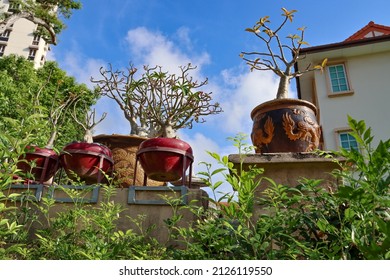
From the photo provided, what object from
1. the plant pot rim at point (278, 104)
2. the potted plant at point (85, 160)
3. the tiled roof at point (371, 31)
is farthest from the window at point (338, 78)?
the potted plant at point (85, 160)

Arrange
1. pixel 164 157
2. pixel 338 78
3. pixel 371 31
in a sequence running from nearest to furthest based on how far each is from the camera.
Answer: pixel 164 157
pixel 338 78
pixel 371 31

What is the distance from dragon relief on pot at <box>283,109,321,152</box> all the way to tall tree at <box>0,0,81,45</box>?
9.07m

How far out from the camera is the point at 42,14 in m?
10.0

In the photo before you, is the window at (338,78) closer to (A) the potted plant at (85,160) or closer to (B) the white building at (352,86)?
(B) the white building at (352,86)

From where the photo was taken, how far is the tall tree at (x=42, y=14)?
964 cm

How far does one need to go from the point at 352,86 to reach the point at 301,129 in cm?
979

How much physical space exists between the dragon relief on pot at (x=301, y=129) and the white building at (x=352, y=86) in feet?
26.9

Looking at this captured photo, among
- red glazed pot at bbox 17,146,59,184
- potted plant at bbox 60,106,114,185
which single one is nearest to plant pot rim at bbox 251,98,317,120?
potted plant at bbox 60,106,114,185

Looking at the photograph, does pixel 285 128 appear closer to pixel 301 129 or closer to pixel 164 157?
pixel 301 129

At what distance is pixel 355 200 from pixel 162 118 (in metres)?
3.72

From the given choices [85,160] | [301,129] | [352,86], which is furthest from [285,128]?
[352,86]

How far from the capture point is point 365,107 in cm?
1071
